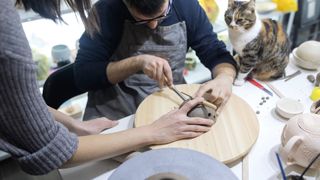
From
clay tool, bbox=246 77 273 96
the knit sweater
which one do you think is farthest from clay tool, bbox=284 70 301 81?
the knit sweater

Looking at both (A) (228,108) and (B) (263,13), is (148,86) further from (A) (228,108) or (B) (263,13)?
(B) (263,13)

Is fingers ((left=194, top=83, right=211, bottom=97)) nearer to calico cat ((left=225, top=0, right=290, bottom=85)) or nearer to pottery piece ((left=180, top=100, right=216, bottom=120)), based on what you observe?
pottery piece ((left=180, top=100, right=216, bottom=120))

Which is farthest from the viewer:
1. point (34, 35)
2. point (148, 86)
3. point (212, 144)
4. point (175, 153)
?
point (34, 35)

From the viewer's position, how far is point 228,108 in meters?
0.89

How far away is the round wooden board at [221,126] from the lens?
0.75 meters

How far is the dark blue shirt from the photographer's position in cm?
104

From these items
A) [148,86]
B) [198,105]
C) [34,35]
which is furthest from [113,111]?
[34,35]

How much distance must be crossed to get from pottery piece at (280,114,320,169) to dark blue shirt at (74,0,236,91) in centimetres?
44

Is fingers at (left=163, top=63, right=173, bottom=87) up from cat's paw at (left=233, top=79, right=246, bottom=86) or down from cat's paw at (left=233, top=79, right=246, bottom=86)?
up

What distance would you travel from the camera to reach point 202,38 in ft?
3.82

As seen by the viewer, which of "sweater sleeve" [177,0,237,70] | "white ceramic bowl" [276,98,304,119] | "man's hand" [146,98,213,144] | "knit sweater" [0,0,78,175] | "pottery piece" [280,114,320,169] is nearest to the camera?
"knit sweater" [0,0,78,175]

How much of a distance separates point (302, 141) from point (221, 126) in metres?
0.21

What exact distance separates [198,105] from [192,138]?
0.10m

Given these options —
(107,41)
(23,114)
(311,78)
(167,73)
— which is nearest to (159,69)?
(167,73)
